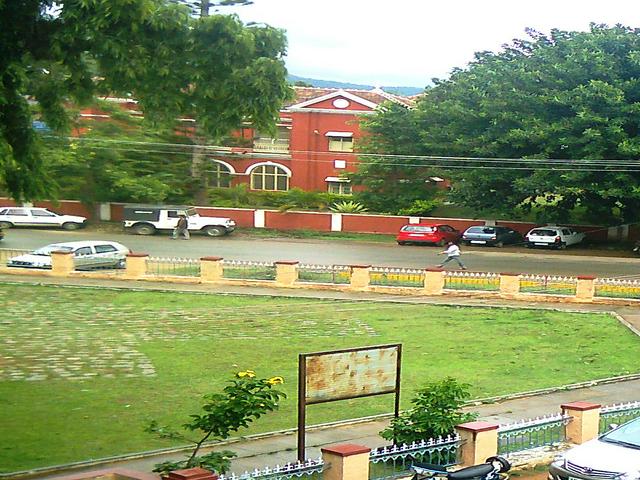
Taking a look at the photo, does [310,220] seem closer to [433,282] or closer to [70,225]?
[70,225]

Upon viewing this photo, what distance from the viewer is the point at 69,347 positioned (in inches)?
869


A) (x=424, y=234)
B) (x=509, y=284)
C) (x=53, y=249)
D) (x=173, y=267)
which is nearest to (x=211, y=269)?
(x=173, y=267)

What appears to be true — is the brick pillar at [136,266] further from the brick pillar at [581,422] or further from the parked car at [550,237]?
the parked car at [550,237]

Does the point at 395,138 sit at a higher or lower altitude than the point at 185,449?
higher

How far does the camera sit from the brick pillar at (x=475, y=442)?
1271cm

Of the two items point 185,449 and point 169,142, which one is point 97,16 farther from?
point 169,142

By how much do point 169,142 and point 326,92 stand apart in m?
11.9

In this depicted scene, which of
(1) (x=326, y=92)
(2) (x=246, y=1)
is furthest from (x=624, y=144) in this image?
(1) (x=326, y=92)

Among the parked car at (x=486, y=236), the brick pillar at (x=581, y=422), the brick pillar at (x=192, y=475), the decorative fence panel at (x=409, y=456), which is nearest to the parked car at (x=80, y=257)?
the parked car at (x=486, y=236)

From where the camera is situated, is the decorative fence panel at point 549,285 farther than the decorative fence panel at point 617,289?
Yes

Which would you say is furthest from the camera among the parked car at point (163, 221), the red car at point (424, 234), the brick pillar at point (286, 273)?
the parked car at point (163, 221)

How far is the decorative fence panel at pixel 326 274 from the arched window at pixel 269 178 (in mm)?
26256

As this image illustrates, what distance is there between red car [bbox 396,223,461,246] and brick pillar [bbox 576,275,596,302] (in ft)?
52.7

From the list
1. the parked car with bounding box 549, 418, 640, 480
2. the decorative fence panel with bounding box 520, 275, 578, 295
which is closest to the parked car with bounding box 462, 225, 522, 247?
the decorative fence panel with bounding box 520, 275, 578, 295
